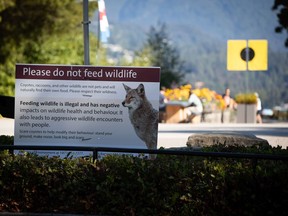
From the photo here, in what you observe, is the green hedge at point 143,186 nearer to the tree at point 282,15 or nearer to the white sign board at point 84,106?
the white sign board at point 84,106

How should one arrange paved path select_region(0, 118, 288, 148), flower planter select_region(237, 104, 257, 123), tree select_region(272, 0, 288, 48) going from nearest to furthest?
paved path select_region(0, 118, 288, 148)
flower planter select_region(237, 104, 257, 123)
tree select_region(272, 0, 288, 48)

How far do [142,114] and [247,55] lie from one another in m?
18.8

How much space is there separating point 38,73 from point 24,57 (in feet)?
149

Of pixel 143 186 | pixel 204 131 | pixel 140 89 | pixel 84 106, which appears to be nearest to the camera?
pixel 143 186

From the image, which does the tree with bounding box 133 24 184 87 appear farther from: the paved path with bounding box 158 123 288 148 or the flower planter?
the paved path with bounding box 158 123 288 148

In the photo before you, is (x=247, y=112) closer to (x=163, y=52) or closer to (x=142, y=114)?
(x=142, y=114)

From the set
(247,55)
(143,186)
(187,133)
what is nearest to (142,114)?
(143,186)

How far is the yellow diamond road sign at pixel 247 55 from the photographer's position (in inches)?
1118

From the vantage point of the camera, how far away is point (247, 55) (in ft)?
94.3

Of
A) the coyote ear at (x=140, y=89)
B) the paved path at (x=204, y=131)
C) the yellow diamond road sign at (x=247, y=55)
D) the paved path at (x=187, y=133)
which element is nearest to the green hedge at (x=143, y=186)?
the coyote ear at (x=140, y=89)

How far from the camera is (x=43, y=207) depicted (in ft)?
31.0

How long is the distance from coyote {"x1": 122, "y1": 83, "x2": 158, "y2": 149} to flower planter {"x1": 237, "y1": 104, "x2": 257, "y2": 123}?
29.3 metres

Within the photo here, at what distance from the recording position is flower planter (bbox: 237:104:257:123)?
39500 millimetres

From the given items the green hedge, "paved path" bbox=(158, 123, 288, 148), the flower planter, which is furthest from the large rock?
the flower planter
